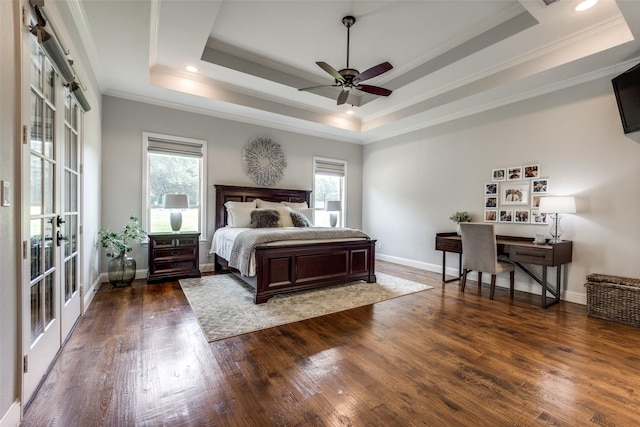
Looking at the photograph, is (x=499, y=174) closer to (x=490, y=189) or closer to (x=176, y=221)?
(x=490, y=189)

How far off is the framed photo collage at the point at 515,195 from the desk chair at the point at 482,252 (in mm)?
723

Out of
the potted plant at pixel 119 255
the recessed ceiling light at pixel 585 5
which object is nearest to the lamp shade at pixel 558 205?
Result: the recessed ceiling light at pixel 585 5

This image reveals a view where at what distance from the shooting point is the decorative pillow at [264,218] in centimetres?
467

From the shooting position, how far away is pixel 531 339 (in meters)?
2.60

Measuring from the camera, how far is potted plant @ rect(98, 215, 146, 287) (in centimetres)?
396

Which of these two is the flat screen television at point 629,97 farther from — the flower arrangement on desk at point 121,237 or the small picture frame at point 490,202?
the flower arrangement on desk at point 121,237

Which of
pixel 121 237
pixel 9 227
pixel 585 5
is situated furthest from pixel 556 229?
pixel 121 237

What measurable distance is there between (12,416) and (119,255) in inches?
117

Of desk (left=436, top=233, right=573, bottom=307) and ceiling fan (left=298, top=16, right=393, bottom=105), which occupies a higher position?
ceiling fan (left=298, top=16, right=393, bottom=105)

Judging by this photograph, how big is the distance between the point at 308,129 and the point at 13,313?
5.23 metres

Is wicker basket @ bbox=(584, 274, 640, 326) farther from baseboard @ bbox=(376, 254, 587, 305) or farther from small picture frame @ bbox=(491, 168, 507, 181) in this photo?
small picture frame @ bbox=(491, 168, 507, 181)

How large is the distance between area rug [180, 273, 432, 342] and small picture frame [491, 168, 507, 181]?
1.99 m

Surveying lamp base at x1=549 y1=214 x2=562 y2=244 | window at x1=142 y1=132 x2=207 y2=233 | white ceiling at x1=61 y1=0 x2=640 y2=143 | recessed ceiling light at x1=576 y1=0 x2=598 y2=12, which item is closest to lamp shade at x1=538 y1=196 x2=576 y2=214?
lamp base at x1=549 y1=214 x2=562 y2=244

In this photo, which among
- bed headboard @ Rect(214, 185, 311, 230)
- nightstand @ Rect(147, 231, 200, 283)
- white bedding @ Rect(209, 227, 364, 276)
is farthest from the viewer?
bed headboard @ Rect(214, 185, 311, 230)
